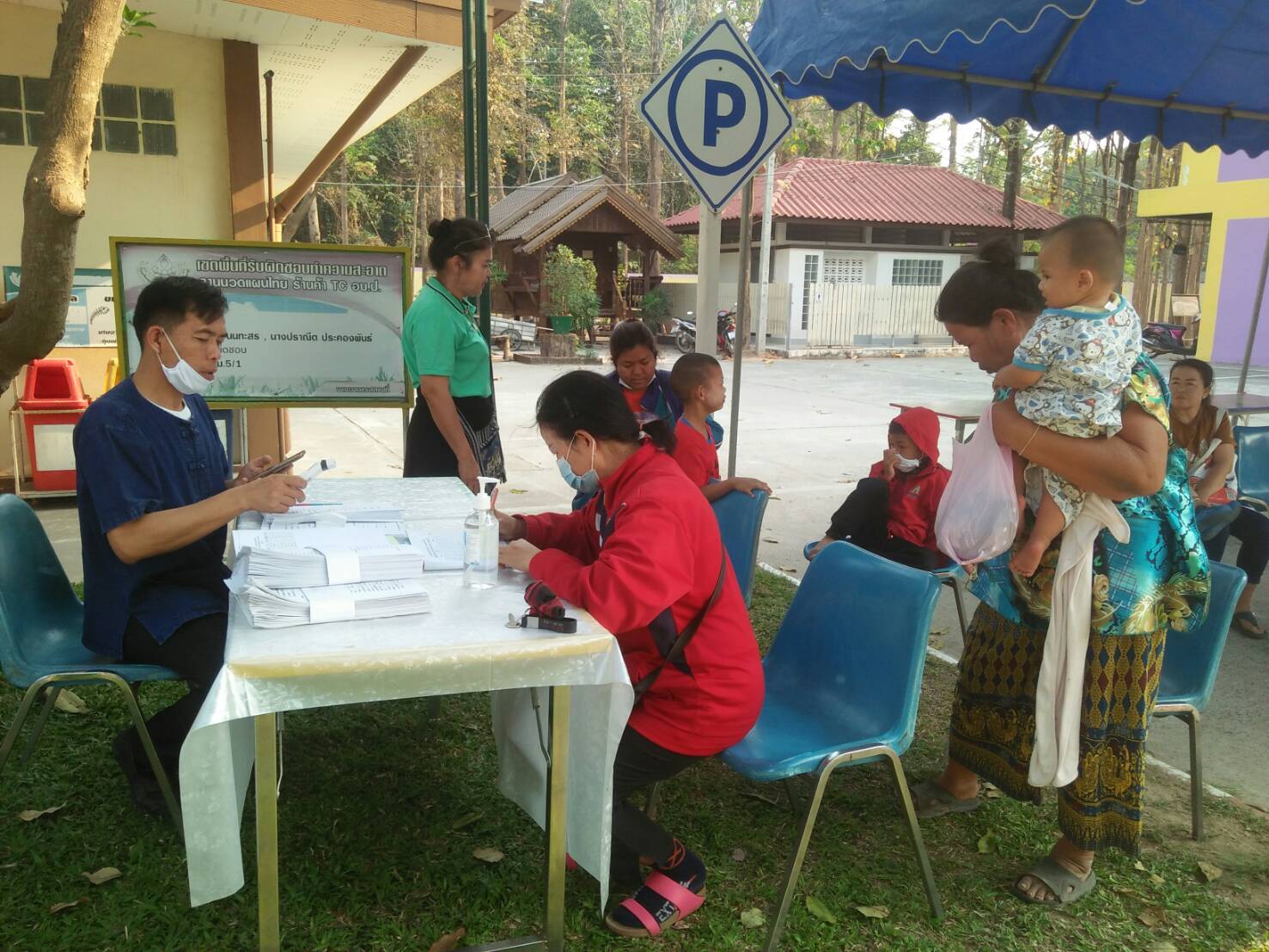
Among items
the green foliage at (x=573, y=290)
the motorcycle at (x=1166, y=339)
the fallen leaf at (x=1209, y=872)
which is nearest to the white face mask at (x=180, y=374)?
the fallen leaf at (x=1209, y=872)

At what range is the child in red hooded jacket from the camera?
3992 mm

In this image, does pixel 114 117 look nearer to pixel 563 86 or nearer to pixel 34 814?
pixel 34 814

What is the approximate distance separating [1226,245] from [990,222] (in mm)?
7963

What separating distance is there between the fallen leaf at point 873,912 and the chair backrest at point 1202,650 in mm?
1009

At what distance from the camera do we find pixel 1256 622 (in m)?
4.61

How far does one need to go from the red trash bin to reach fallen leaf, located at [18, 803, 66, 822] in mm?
3998

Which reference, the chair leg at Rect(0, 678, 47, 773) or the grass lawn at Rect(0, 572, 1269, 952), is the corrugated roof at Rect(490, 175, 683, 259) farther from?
the chair leg at Rect(0, 678, 47, 773)

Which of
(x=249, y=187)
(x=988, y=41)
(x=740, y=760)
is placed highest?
(x=988, y=41)

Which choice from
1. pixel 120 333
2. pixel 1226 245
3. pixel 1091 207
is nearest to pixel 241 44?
Answer: pixel 120 333

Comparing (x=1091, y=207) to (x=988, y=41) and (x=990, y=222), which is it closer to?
(x=990, y=222)

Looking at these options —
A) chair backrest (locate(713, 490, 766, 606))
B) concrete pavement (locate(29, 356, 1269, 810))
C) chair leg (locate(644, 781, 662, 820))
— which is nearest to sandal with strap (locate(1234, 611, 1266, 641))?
concrete pavement (locate(29, 356, 1269, 810))

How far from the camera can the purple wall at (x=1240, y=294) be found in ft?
59.9

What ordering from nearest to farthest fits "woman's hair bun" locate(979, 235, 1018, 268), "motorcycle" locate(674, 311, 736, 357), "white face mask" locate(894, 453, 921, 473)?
"woman's hair bun" locate(979, 235, 1018, 268)
"white face mask" locate(894, 453, 921, 473)
"motorcycle" locate(674, 311, 736, 357)

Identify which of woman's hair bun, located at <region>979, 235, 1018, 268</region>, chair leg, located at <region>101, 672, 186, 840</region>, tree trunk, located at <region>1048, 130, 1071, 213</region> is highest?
tree trunk, located at <region>1048, 130, 1071, 213</region>
